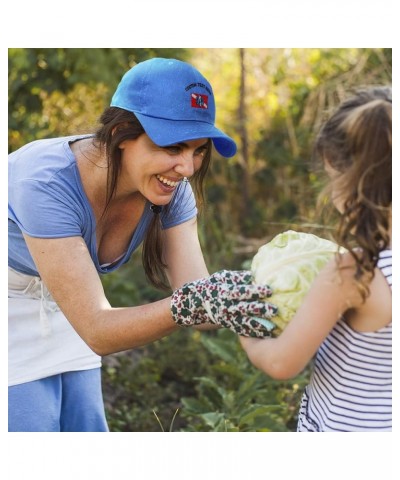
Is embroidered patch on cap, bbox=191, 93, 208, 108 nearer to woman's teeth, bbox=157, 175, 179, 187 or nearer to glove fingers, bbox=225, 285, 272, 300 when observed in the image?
woman's teeth, bbox=157, 175, 179, 187

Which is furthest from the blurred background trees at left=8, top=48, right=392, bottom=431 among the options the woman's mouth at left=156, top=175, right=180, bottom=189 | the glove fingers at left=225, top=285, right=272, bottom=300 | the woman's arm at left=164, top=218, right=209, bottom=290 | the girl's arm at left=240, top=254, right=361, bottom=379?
the girl's arm at left=240, top=254, right=361, bottom=379

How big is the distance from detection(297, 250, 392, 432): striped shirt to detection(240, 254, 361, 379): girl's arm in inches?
4.5

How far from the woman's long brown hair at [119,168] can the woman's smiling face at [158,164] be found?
0.03 meters

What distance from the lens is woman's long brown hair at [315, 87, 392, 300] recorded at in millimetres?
2129

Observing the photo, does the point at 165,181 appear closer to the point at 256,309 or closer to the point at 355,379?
the point at 256,309

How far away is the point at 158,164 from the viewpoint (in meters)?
2.64

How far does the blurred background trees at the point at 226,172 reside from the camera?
166 inches

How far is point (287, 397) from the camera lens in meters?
4.38

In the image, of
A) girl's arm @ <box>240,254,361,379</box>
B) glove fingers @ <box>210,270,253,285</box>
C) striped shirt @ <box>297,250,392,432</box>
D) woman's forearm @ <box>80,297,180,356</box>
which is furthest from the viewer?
woman's forearm @ <box>80,297,180,356</box>

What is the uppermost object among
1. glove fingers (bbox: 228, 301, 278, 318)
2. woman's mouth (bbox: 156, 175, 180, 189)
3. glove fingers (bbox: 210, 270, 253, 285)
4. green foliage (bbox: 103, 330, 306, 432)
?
woman's mouth (bbox: 156, 175, 180, 189)
